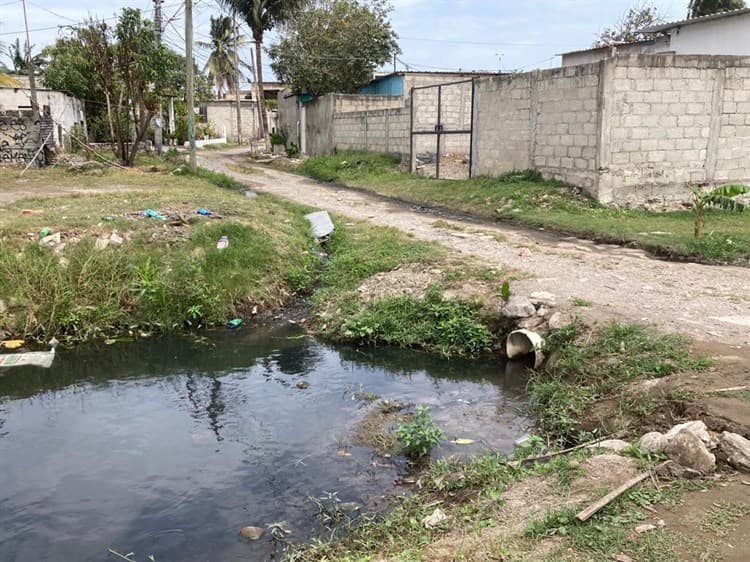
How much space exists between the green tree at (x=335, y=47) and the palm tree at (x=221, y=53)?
1536cm

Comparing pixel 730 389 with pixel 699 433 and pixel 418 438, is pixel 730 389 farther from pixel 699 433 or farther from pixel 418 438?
pixel 418 438

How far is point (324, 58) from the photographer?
24.9 metres

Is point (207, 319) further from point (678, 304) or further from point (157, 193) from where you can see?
point (157, 193)

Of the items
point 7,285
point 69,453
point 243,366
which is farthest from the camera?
point 7,285

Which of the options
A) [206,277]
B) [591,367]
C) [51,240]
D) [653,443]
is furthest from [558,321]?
[51,240]

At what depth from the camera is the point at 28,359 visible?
6078 millimetres

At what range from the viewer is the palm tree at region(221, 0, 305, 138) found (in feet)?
91.3

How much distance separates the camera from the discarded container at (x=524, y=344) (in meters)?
5.58

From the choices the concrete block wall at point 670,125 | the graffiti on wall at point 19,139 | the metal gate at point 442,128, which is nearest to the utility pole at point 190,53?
the graffiti on wall at point 19,139

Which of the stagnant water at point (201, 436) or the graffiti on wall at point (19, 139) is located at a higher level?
the graffiti on wall at point (19, 139)

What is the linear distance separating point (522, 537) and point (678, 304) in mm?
3852

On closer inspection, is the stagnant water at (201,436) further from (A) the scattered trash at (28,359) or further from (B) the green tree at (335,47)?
(B) the green tree at (335,47)

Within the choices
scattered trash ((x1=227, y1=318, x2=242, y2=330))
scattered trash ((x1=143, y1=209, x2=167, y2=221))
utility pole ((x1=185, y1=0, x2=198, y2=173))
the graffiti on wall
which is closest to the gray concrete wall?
the graffiti on wall

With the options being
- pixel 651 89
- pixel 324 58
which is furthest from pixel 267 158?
pixel 651 89
